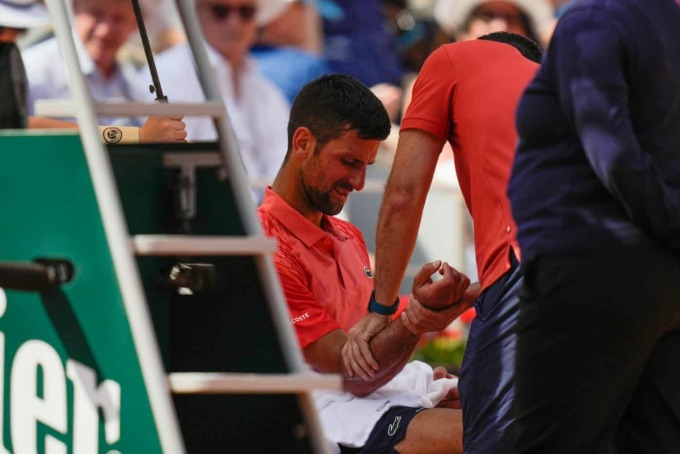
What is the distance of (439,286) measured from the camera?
3533 millimetres

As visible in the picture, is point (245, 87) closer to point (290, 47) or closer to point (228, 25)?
point (228, 25)

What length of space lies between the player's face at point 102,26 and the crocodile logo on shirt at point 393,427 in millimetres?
3665

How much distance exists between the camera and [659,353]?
311cm

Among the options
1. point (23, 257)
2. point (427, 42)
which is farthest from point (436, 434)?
point (427, 42)

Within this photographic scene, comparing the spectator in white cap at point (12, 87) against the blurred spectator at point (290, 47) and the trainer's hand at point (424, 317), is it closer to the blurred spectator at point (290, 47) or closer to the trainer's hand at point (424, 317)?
the trainer's hand at point (424, 317)

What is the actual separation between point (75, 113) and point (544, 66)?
3.53ft

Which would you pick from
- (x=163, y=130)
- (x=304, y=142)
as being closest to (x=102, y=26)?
(x=304, y=142)

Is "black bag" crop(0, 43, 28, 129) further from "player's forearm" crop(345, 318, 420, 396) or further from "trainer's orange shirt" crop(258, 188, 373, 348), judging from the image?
"player's forearm" crop(345, 318, 420, 396)

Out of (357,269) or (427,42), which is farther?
(427,42)

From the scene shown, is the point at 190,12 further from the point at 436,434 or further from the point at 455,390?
the point at 455,390

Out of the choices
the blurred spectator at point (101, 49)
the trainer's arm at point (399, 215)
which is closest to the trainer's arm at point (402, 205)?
the trainer's arm at point (399, 215)

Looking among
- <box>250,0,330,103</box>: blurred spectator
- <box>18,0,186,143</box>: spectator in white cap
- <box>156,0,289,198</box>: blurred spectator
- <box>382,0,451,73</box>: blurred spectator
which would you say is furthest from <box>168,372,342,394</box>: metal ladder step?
<box>382,0,451,73</box>: blurred spectator

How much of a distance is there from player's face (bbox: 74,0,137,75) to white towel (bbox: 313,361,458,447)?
133 inches

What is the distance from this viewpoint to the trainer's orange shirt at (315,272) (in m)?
3.86
